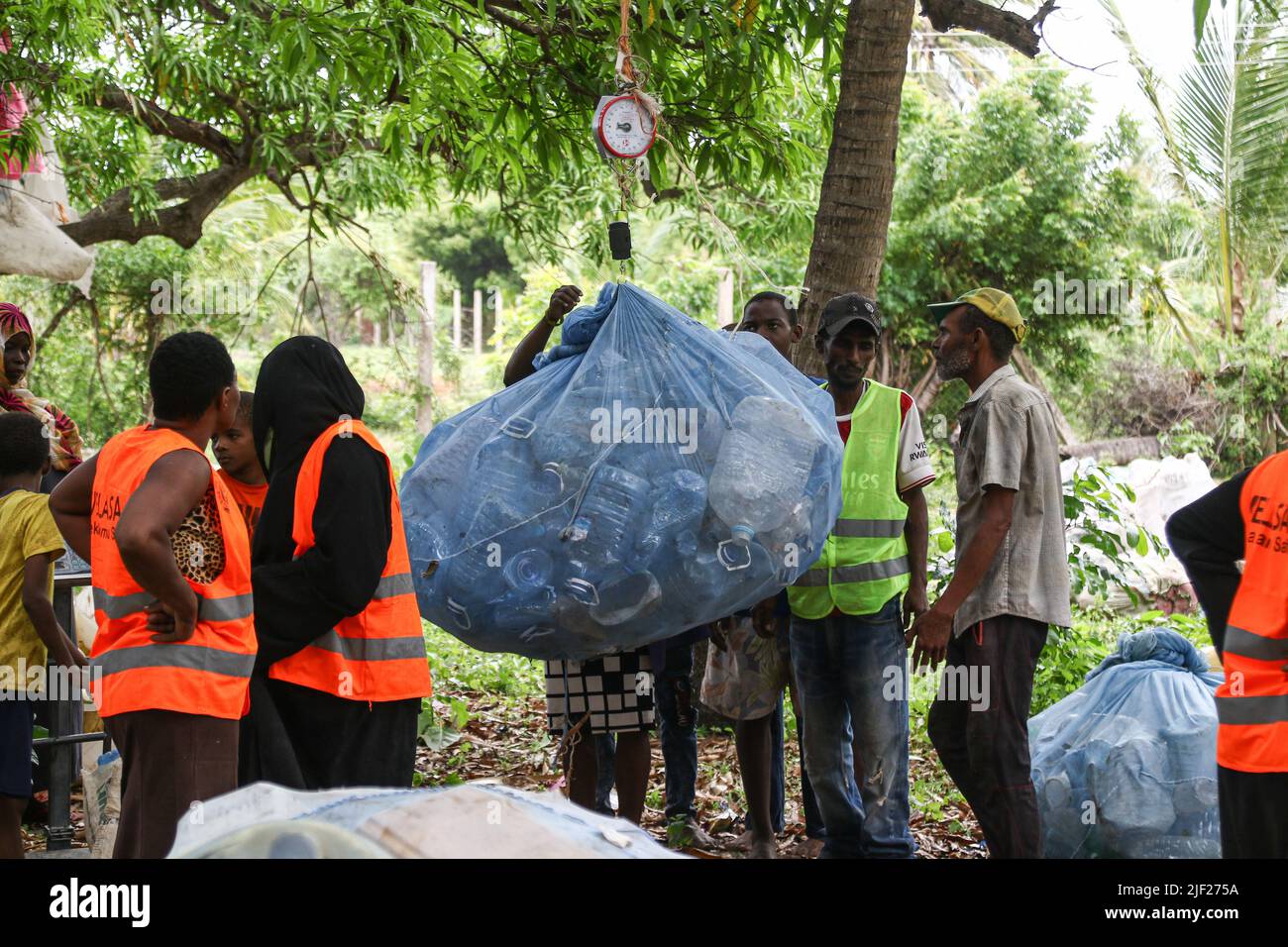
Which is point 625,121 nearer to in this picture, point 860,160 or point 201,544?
point 860,160

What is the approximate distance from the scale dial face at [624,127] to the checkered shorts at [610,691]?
4.98 ft

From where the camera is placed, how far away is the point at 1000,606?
3.53m

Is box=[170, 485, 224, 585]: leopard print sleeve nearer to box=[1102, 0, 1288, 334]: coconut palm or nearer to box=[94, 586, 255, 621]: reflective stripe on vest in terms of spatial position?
box=[94, 586, 255, 621]: reflective stripe on vest

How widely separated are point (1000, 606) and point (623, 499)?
1.19 meters

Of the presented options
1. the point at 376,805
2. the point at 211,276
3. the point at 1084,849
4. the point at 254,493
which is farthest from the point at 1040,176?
the point at 376,805

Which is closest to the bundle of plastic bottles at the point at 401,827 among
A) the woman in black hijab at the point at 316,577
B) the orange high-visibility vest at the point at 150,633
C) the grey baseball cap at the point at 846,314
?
the orange high-visibility vest at the point at 150,633

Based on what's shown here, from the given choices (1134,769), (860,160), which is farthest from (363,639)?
(860,160)

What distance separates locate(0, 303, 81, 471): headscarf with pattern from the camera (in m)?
4.42

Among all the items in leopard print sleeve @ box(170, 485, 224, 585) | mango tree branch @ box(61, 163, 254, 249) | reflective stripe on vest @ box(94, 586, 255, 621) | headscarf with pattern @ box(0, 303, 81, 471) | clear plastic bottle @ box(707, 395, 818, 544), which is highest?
mango tree branch @ box(61, 163, 254, 249)

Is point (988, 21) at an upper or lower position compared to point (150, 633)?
upper

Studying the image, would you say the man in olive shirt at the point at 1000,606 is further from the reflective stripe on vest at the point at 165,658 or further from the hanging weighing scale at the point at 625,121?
the reflective stripe on vest at the point at 165,658

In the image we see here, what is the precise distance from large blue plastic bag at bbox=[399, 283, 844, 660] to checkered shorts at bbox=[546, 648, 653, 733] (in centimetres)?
66

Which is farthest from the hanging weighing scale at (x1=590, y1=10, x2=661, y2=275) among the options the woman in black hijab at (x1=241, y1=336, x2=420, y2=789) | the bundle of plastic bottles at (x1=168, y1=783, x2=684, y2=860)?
the bundle of plastic bottles at (x1=168, y1=783, x2=684, y2=860)

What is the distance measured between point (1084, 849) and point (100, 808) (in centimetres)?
292
